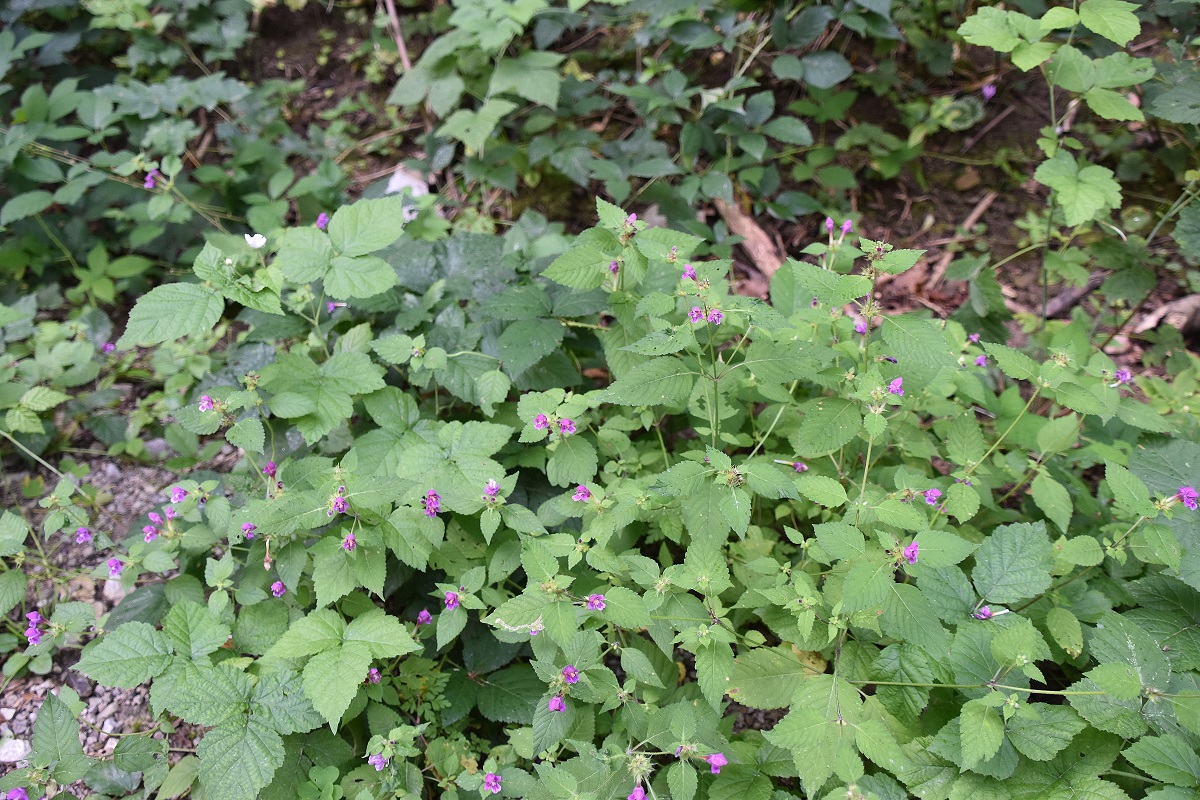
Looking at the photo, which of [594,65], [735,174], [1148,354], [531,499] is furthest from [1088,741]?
[594,65]

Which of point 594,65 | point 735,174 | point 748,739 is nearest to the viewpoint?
point 748,739

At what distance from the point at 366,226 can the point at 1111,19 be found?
8.42ft

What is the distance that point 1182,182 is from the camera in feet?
11.3

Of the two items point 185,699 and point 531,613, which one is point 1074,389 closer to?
point 531,613

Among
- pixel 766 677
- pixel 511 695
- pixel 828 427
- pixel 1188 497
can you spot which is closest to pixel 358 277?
pixel 511 695

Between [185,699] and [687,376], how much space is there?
1627 millimetres

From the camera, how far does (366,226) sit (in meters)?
2.44

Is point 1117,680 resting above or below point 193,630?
above

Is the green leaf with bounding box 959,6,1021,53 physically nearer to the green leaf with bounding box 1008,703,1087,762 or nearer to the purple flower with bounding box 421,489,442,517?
the green leaf with bounding box 1008,703,1087,762

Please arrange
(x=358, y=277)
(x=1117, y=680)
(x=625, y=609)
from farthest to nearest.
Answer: (x=358, y=277) < (x=625, y=609) < (x=1117, y=680)

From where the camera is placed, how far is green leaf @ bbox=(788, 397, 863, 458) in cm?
204

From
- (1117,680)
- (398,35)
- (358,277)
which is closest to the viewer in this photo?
(1117,680)

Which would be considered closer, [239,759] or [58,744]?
[239,759]

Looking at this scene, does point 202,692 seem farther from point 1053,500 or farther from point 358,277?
point 1053,500
